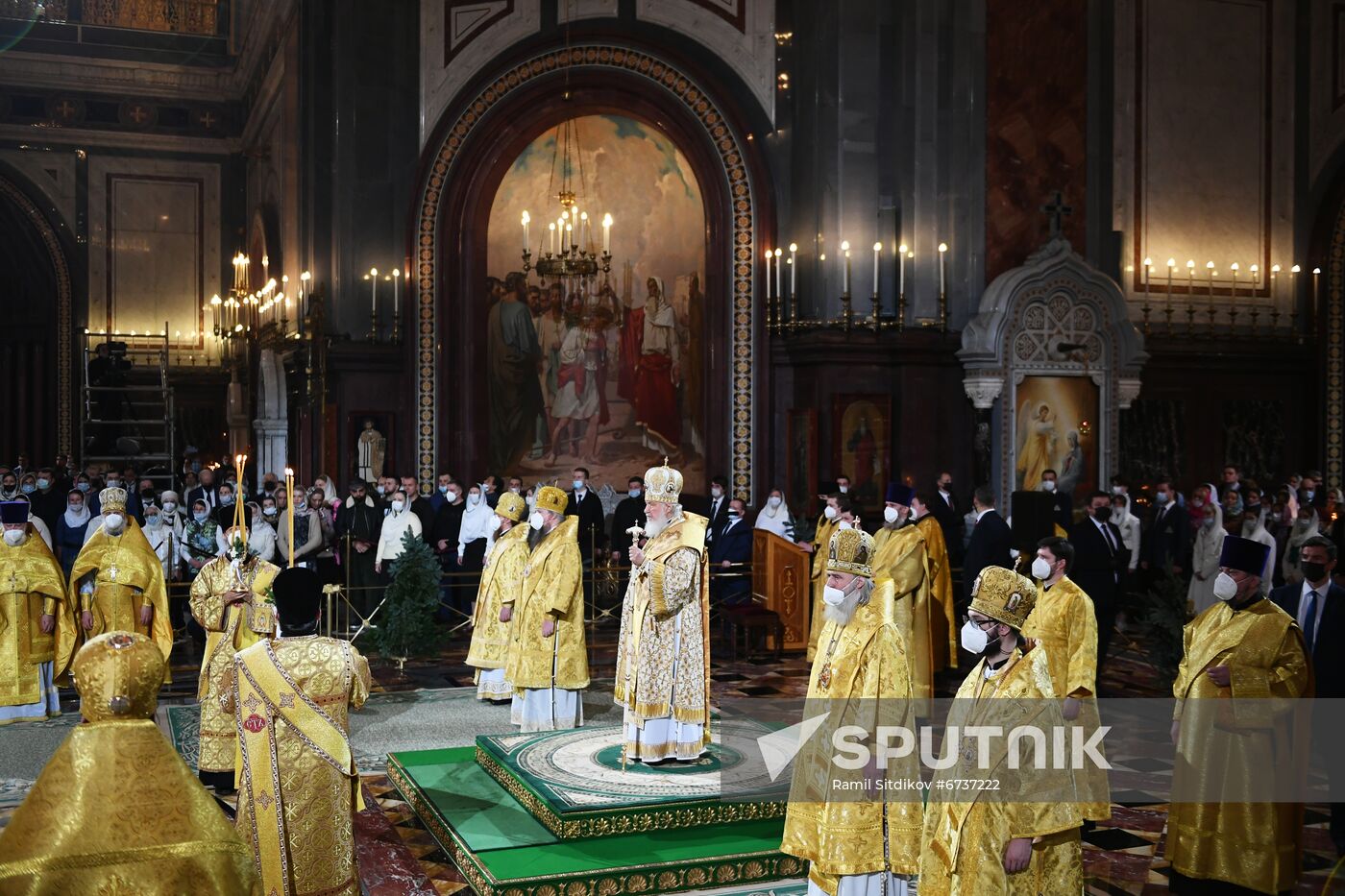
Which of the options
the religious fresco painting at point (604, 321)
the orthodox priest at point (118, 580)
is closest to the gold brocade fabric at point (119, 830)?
the orthodox priest at point (118, 580)

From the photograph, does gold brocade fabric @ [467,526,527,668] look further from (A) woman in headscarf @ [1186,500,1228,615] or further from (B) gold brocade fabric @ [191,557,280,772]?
(A) woman in headscarf @ [1186,500,1228,615]

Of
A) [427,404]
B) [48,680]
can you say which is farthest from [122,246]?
[48,680]

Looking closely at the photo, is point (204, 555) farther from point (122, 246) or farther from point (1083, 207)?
point (122, 246)

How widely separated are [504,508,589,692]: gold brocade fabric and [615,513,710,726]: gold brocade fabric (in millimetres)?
1498

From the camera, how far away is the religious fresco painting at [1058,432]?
16.4 m

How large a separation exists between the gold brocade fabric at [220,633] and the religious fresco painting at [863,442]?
946cm

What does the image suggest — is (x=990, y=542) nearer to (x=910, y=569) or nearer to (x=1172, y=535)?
(x=910, y=569)

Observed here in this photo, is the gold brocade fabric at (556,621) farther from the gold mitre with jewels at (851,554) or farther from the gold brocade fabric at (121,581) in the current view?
the gold mitre with jewels at (851,554)

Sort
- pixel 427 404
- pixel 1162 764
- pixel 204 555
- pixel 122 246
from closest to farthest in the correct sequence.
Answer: pixel 1162 764, pixel 204 555, pixel 427 404, pixel 122 246

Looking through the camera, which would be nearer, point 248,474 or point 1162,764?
point 1162,764

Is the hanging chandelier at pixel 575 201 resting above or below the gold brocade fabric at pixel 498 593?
above

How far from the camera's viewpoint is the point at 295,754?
5059 mm

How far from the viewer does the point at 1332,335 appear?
18.6 metres

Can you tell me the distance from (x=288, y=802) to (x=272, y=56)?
18.3 metres
